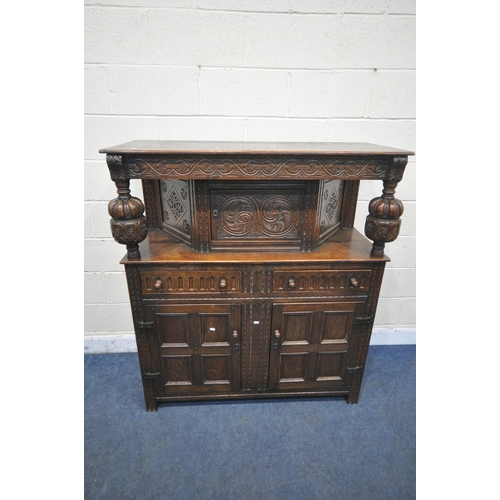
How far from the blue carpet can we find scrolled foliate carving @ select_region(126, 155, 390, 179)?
4.44 ft

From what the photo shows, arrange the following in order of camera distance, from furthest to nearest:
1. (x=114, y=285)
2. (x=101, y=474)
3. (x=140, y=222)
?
(x=114, y=285), (x=101, y=474), (x=140, y=222)

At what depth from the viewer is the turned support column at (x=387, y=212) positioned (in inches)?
51.4

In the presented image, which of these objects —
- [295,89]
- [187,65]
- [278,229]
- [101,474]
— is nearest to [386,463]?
[278,229]

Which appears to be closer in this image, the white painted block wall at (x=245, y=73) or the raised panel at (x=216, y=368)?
the white painted block wall at (x=245, y=73)

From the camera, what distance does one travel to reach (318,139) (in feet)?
5.77

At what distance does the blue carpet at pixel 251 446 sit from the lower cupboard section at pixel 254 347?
0.13m

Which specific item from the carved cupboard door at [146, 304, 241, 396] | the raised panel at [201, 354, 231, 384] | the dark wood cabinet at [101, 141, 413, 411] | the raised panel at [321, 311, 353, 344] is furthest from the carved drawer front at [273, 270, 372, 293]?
the raised panel at [201, 354, 231, 384]

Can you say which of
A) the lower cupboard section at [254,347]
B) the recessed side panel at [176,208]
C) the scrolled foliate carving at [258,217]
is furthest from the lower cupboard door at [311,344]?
the recessed side panel at [176,208]

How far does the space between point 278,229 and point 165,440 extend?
128 centimetres

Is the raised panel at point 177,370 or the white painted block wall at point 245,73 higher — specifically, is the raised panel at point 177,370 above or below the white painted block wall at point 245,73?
below

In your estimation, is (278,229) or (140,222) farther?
(278,229)

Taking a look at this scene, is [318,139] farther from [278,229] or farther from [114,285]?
[114,285]

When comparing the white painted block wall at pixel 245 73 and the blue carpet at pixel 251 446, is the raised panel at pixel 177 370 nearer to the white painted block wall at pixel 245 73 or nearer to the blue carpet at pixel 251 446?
the blue carpet at pixel 251 446

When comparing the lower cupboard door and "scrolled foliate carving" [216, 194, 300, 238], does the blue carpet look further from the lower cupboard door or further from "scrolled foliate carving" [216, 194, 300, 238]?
"scrolled foliate carving" [216, 194, 300, 238]
